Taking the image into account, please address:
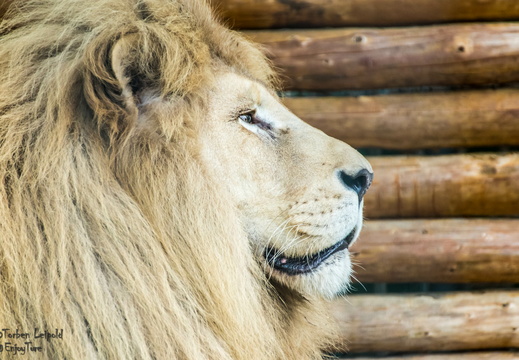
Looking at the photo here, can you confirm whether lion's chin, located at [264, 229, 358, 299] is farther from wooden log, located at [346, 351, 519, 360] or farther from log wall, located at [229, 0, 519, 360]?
wooden log, located at [346, 351, 519, 360]

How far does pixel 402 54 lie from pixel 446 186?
25.7 inches

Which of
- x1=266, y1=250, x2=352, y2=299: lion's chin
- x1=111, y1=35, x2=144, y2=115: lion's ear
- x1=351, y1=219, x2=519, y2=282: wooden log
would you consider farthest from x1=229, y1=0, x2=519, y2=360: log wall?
x1=111, y1=35, x2=144, y2=115: lion's ear

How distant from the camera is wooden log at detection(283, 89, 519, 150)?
9.87 feet

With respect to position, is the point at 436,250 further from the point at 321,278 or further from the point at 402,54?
the point at 321,278

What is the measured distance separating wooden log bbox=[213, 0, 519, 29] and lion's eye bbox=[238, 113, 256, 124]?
48.2 inches

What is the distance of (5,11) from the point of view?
7.11 feet

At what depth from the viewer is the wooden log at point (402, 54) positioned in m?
2.99

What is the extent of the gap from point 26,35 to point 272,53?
135 cm

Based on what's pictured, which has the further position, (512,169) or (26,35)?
(512,169)

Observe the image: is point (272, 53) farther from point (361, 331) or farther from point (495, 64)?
point (361, 331)

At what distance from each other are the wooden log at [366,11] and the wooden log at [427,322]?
4.39 feet

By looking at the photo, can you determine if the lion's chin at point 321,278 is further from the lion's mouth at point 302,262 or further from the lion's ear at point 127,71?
the lion's ear at point 127,71

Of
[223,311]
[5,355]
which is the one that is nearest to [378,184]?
[223,311]

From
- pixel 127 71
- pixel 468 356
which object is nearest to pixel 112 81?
pixel 127 71
